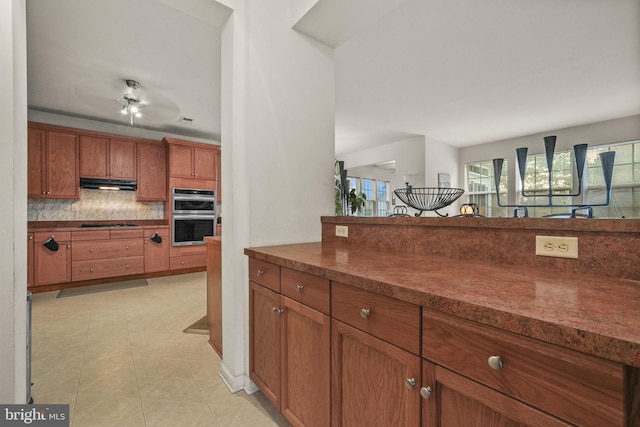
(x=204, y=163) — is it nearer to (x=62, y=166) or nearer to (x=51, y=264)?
(x=62, y=166)

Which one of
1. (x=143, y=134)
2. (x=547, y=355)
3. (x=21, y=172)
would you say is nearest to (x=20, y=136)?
(x=21, y=172)

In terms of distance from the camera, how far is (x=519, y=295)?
0.74 m

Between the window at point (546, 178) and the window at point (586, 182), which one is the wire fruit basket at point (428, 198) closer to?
the window at point (586, 182)

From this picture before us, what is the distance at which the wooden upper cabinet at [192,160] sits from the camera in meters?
4.91

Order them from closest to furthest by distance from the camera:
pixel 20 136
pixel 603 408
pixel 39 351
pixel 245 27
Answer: pixel 603 408 → pixel 20 136 → pixel 245 27 → pixel 39 351

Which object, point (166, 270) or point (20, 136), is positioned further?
point (166, 270)

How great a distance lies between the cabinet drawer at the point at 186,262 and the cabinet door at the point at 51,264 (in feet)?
4.31

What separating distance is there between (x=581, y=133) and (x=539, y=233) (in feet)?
20.1

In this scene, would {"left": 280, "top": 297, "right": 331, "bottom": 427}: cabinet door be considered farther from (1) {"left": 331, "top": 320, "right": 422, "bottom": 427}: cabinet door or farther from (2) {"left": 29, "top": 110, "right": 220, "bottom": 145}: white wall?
(2) {"left": 29, "top": 110, "right": 220, "bottom": 145}: white wall

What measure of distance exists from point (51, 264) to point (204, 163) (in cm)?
255

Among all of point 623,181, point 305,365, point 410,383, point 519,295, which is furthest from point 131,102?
point 623,181

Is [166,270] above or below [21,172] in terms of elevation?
below

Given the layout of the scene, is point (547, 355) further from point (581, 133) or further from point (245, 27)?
point (581, 133)

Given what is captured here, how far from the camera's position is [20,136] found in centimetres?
121
